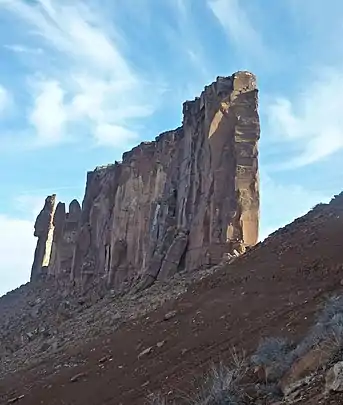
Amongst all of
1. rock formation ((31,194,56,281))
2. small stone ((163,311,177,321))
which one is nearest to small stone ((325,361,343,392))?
small stone ((163,311,177,321))

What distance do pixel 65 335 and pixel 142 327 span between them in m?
8.47

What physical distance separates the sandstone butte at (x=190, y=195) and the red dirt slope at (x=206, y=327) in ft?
12.2

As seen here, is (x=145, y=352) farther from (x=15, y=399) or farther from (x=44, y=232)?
(x=44, y=232)

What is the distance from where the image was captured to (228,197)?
25797 millimetres

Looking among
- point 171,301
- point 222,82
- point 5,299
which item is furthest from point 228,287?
point 5,299

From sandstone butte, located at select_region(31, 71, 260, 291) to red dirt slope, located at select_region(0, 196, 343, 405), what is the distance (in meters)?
3.72

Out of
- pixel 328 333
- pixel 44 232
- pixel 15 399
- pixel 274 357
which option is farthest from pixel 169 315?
pixel 44 232

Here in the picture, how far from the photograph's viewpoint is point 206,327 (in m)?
15.2

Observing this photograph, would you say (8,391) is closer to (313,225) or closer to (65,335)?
(65,335)

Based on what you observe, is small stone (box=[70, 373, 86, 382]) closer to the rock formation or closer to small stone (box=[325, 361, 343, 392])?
small stone (box=[325, 361, 343, 392])

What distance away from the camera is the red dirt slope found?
12172 millimetres

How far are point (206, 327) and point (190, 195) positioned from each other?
555 inches

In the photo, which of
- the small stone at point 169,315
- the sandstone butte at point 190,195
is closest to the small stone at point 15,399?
the small stone at point 169,315

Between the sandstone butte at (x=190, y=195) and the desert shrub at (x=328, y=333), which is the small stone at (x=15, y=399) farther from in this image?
the desert shrub at (x=328, y=333)
